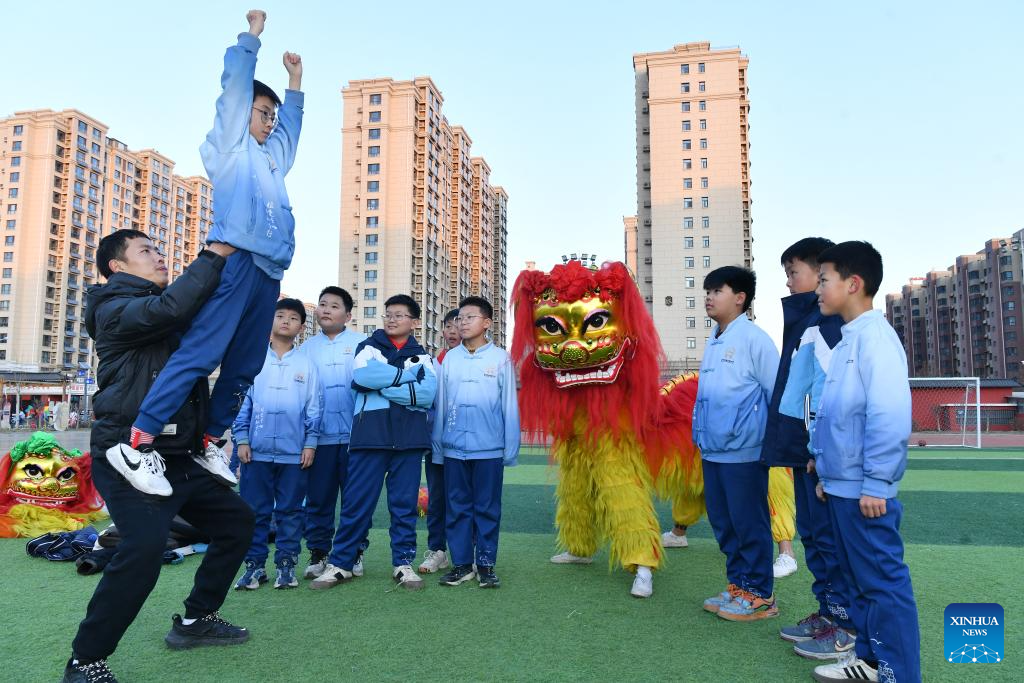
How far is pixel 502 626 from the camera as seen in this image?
3016 millimetres

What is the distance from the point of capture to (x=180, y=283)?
225 cm

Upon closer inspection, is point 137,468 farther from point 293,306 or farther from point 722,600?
point 722,600

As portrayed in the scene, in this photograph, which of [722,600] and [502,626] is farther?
[722,600]

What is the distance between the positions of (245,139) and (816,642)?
2999 mm

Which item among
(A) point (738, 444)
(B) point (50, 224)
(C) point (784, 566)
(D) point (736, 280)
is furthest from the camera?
(B) point (50, 224)


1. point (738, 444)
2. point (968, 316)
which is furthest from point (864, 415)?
point (968, 316)

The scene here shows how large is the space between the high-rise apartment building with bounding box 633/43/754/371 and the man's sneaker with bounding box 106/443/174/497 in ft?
141

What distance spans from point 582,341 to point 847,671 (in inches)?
80.7

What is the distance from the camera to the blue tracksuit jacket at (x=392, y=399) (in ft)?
12.4

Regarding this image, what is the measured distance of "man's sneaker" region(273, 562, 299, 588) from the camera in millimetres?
3699

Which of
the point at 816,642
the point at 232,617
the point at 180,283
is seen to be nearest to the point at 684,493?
the point at 816,642

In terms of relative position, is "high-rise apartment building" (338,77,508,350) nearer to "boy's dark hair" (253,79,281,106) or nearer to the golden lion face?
the golden lion face

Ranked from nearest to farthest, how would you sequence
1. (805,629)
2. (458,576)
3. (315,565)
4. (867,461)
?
(867,461) → (805,629) → (458,576) → (315,565)

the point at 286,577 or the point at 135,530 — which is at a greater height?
the point at 135,530
